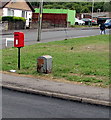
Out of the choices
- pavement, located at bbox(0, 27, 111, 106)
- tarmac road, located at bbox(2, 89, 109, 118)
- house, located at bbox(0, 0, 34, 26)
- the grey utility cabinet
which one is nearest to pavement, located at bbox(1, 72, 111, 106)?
pavement, located at bbox(0, 27, 111, 106)

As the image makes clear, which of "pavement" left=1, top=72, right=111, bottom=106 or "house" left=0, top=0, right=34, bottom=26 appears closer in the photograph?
"pavement" left=1, top=72, right=111, bottom=106

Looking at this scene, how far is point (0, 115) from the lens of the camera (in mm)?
8266

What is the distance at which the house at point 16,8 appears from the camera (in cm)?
5681

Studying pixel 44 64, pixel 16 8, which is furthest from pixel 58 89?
pixel 16 8

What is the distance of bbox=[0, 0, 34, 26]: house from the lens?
56812 millimetres

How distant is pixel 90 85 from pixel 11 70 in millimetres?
3870

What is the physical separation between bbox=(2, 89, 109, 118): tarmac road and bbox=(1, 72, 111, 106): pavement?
0.26 metres

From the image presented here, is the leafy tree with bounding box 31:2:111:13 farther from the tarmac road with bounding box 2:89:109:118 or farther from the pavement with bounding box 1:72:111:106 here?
the tarmac road with bounding box 2:89:109:118

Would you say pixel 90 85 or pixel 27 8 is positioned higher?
pixel 27 8

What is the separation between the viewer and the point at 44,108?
8992 millimetres

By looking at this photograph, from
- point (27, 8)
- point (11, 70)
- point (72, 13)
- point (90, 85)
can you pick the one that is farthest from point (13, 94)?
point (72, 13)

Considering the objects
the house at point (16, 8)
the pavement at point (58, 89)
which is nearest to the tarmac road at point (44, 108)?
the pavement at point (58, 89)

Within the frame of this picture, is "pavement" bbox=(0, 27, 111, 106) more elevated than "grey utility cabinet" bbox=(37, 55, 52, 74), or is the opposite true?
"grey utility cabinet" bbox=(37, 55, 52, 74)

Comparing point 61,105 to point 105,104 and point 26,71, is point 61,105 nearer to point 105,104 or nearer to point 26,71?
point 105,104
